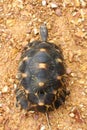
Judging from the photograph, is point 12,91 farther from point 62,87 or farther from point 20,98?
point 62,87

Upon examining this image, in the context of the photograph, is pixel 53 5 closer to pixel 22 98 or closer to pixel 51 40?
pixel 51 40

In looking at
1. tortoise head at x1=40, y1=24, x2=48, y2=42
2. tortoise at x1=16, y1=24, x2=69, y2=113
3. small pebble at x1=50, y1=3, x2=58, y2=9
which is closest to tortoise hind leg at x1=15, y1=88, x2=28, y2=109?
tortoise at x1=16, y1=24, x2=69, y2=113

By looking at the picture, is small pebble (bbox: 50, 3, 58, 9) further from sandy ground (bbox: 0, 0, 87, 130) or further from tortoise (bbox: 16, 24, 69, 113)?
tortoise (bbox: 16, 24, 69, 113)

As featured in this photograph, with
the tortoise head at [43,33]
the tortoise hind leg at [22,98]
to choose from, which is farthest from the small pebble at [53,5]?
the tortoise hind leg at [22,98]

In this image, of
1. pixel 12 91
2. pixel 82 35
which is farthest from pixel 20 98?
pixel 82 35

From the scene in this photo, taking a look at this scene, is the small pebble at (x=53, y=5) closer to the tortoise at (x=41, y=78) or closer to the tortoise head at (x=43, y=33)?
the tortoise head at (x=43, y=33)

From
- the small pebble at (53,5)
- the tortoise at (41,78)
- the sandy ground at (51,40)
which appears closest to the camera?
the tortoise at (41,78)

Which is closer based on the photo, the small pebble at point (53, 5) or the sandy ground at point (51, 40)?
the sandy ground at point (51, 40)
